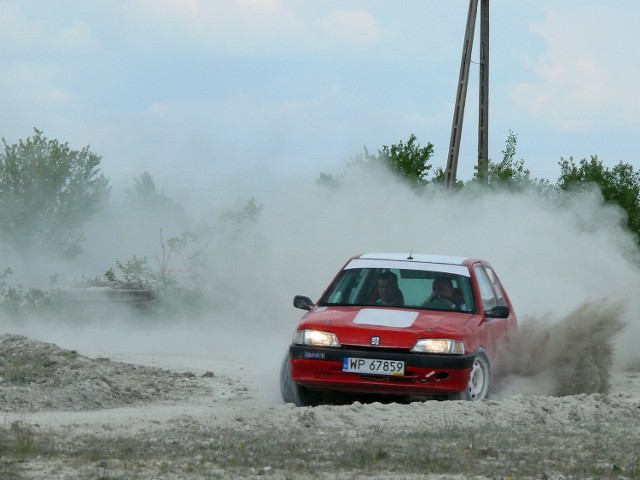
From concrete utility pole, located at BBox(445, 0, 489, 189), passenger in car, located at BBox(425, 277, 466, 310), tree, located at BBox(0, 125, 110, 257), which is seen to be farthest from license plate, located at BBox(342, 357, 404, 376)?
tree, located at BBox(0, 125, 110, 257)

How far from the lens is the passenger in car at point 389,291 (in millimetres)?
11453

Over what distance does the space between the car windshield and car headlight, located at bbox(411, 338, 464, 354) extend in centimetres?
103

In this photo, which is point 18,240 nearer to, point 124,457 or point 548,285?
→ point 548,285

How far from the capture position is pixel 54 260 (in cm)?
4556

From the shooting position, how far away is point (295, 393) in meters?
10.8

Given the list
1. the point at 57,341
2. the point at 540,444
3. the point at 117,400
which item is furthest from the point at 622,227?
the point at 540,444

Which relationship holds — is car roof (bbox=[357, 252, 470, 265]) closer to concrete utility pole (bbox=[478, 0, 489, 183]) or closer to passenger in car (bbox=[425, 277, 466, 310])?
passenger in car (bbox=[425, 277, 466, 310])

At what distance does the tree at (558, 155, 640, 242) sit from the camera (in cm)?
3216

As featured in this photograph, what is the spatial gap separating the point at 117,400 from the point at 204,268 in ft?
49.1

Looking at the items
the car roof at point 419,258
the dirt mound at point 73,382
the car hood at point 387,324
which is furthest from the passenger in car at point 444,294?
the dirt mound at point 73,382

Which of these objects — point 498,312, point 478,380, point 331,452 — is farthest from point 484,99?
point 331,452

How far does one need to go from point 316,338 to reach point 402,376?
2.83ft

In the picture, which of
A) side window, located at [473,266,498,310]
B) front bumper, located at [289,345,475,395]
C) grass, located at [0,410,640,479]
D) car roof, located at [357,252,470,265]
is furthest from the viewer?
car roof, located at [357,252,470,265]

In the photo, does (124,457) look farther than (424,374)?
No
